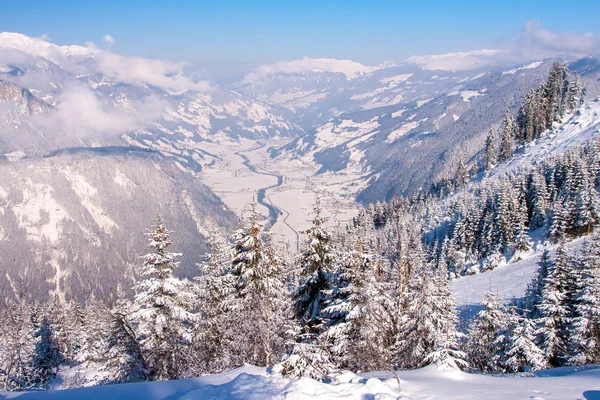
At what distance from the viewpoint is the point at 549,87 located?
3856 inches

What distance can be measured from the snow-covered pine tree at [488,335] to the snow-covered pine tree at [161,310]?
58.7 feet

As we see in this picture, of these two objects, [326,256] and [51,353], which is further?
[51,353]

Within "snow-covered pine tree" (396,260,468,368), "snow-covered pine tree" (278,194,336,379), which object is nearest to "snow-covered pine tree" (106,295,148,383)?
"snow-covered pine tree" (278,194,336,379)

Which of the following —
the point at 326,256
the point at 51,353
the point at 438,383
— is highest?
the point at 326,256

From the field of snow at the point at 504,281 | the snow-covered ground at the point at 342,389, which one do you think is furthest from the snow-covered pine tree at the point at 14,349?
the field of snow at the point at 504,281

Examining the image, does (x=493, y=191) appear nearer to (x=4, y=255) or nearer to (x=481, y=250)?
(x=481, y=250)

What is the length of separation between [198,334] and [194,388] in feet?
36.8

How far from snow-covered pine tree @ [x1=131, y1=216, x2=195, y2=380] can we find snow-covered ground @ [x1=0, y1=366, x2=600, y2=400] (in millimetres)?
7797

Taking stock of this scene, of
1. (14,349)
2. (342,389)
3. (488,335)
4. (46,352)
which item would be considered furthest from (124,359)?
(46,352)

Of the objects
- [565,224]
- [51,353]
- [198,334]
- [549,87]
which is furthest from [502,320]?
[549,87]

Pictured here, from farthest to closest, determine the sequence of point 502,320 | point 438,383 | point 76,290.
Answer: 1. point 76,290
2. point 502,320
3. point 438,383

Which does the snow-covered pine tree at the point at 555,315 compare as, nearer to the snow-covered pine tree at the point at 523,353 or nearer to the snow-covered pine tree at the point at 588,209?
the snow-covered pine tree at the point at 523,353

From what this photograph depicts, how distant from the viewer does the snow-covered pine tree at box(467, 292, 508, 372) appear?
23.6 meters

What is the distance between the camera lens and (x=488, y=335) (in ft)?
82.8
